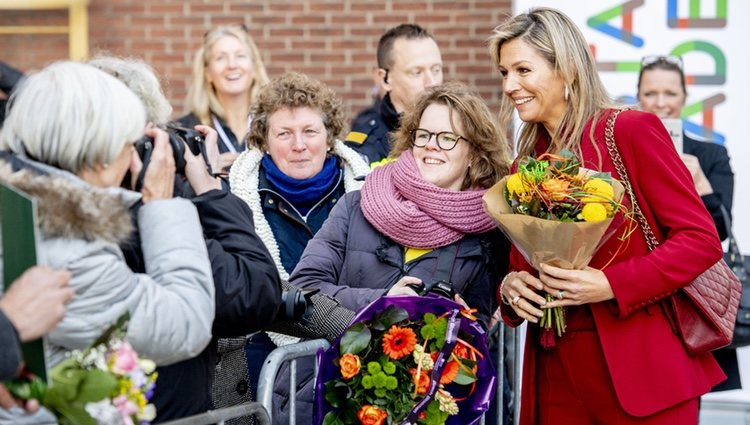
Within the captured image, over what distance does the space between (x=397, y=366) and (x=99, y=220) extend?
1264mm

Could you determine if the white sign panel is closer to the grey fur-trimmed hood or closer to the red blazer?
the red blazer

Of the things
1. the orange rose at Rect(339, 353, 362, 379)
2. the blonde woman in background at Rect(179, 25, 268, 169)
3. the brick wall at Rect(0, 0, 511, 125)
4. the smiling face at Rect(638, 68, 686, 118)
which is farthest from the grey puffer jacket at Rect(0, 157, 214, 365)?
the brick wall at Rect(0, 0, 511, 125)

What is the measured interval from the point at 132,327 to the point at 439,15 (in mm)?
6335

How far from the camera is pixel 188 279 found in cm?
270

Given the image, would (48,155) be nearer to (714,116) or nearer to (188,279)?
(188,279)

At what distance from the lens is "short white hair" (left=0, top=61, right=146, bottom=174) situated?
2598mm

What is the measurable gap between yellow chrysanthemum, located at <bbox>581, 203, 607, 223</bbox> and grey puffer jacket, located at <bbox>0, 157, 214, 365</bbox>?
116 centimetres

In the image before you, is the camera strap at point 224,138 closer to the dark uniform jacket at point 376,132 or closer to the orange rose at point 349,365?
the dark uniform jacket at point 376,132

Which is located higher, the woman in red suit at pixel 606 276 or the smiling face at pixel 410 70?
the smiling face at pixel 410 70

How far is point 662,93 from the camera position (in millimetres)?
6188

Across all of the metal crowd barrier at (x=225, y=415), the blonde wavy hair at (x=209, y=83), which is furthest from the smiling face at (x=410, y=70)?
the metal crowd barrier at (x=225, y=415)

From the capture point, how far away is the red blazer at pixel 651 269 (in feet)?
11.5

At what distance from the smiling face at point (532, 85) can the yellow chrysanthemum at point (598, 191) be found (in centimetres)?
46


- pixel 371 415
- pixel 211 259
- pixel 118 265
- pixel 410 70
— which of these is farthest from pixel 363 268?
pixel 410 70
